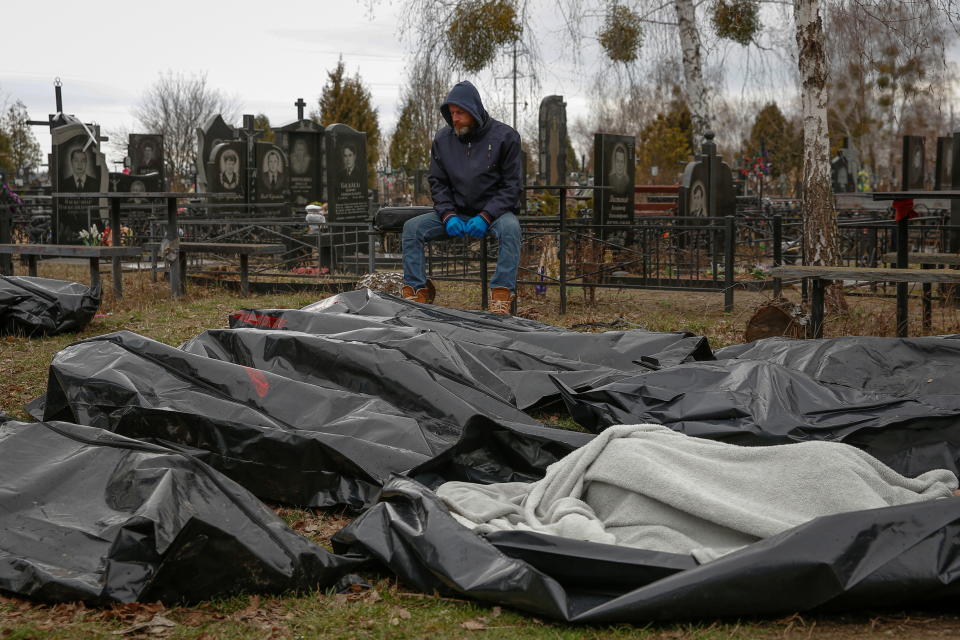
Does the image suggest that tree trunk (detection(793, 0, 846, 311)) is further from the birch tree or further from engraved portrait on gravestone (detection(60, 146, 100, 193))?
engraved portrait on gravestone (detection(60, 146, 100, 193))

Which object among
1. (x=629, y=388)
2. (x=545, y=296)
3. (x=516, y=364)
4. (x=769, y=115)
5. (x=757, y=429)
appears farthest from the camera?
(x=769, y=115)

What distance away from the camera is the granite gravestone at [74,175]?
54.2 feet

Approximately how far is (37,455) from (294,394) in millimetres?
1224

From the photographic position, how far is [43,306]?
24.9ft

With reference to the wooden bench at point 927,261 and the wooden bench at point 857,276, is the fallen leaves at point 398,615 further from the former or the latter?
the wooden bench at point 927,261

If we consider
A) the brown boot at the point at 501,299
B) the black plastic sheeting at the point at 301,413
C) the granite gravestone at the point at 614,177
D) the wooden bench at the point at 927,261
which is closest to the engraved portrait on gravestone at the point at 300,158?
the granite gravestone at the point at 614,177

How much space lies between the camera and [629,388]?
4465 mm

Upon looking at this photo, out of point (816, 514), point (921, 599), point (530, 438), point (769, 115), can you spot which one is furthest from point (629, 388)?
point (769, 115)

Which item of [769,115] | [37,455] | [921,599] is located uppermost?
[769,115]

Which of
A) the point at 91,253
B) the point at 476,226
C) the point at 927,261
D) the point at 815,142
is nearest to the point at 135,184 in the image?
the point at 91,253

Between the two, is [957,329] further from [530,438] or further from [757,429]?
[530,438]

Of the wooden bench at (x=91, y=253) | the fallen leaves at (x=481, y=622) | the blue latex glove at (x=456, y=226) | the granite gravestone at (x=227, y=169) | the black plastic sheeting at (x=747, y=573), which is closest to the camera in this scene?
the black plastic sheeting at (x=747, y=573)

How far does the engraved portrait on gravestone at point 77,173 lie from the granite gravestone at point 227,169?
8.66 feet

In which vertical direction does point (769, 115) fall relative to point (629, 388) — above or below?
above
